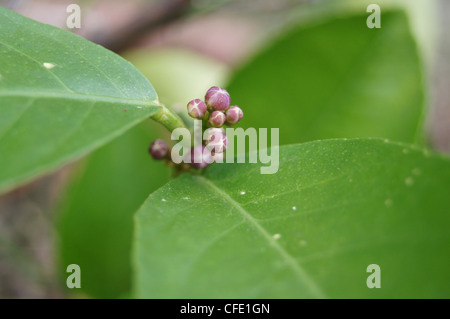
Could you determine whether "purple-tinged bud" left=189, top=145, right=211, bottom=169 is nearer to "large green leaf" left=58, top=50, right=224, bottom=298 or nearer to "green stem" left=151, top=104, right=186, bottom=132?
"green stem" left=151, top=104, right=186, bottom=132

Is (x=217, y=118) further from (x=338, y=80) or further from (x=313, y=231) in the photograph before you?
(x=338, y=80)

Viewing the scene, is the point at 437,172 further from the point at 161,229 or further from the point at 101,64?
the point at 101,64

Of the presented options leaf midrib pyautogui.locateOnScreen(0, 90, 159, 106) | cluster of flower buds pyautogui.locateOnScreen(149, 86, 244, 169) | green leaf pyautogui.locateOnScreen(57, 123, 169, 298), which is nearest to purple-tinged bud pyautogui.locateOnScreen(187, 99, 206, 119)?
cluster of flower buds pyautogui.locateOnScreen(149, 86, 244, 169)

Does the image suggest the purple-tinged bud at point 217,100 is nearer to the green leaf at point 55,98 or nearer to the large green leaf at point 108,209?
the green leaf at point 55,98

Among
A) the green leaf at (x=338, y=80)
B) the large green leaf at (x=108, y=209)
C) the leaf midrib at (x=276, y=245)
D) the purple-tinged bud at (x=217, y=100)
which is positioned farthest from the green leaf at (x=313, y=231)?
the large green leaf at (x=108, y=209)
